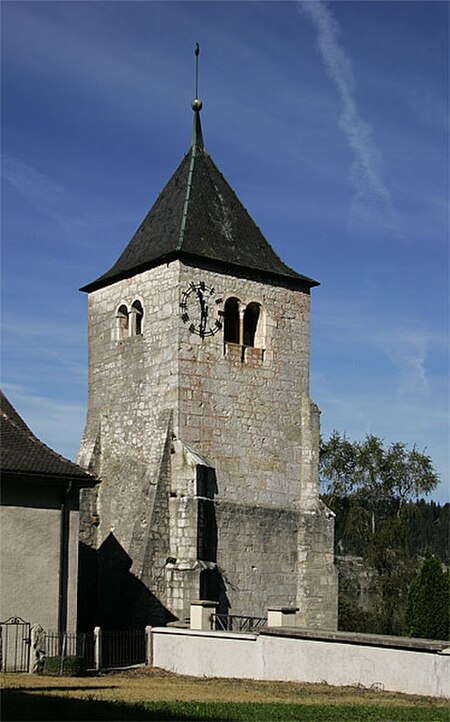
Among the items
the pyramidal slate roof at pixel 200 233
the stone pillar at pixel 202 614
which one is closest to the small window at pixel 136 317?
the pyramidal slate roof at pixel 200 233

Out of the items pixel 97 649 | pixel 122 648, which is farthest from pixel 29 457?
pixel 122 648

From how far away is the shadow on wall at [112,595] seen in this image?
2853 cm

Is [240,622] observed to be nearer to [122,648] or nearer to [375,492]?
[122,648]

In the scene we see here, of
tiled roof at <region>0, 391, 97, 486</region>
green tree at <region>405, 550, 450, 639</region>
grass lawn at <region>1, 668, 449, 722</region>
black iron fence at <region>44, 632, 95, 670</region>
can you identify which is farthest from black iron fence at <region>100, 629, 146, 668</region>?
green tree at <region>405, 550, 450, 639</region>

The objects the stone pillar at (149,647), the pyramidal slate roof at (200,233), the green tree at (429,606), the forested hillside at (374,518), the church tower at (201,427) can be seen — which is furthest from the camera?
the forested hillside at (374,518)

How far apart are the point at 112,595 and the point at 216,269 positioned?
9.10 m

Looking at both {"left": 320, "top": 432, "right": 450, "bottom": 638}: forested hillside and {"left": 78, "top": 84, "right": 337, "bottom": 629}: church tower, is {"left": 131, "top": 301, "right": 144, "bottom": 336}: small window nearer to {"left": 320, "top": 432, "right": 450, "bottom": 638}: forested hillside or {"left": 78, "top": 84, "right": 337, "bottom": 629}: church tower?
{"left": 78, "top": 84, "right": 337, "bottom": 629}: church tower

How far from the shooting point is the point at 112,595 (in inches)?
1192

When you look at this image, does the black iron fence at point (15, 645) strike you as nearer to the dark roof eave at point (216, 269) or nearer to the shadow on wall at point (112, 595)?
the shadow on wall at point (112, 595)

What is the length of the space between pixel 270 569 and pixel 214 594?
220 cm

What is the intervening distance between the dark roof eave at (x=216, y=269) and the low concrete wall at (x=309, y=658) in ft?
33.4

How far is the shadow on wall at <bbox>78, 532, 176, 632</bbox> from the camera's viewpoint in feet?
93.6

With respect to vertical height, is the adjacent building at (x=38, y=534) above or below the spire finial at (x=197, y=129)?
below

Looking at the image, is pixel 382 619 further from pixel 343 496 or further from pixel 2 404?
pixel 2 404
